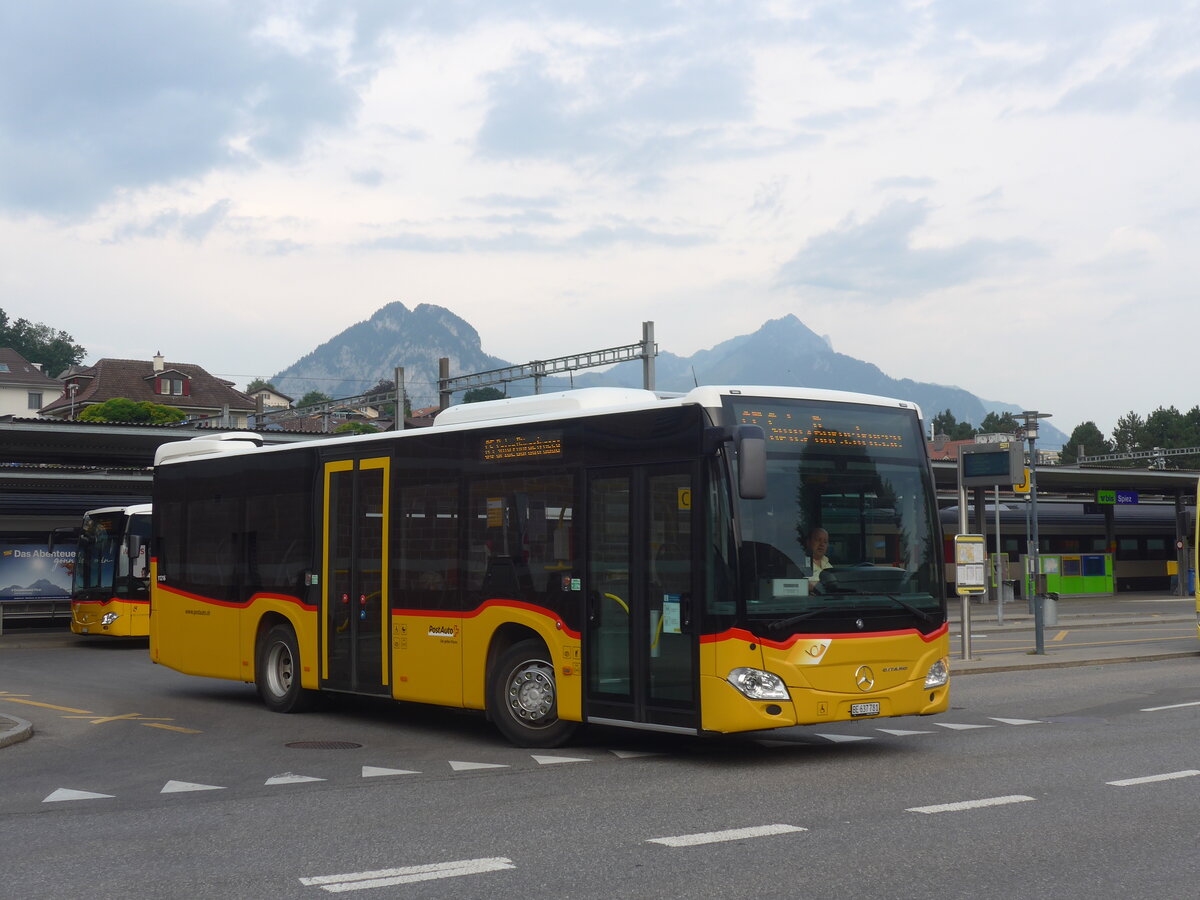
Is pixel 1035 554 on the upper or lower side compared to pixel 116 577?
upper

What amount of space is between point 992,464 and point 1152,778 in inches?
469

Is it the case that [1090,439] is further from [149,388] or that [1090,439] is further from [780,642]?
[780,642]

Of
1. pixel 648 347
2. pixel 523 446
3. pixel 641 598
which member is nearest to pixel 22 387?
pixel 648 347

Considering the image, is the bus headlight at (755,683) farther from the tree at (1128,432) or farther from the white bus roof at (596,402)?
the tree at (1128,432)

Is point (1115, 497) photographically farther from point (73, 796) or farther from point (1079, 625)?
point (73, 796)

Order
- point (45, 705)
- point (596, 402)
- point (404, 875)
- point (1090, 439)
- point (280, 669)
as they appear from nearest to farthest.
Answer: point (404, 875), point (596, 402), point (280, 669), point (45, 705), point (1090, 439)

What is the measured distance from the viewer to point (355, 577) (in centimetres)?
1420

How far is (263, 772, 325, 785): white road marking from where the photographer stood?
1043 cm

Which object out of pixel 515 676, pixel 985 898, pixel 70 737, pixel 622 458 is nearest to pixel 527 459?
pixel 622 458

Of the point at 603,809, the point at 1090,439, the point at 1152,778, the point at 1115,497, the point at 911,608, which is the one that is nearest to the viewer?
the point at 603,809

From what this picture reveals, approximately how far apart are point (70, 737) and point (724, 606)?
7142mm

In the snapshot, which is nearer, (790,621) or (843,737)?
(790,621)

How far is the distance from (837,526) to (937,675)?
5.34 ft

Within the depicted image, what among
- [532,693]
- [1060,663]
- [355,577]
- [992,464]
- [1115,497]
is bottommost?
[1060,663]
